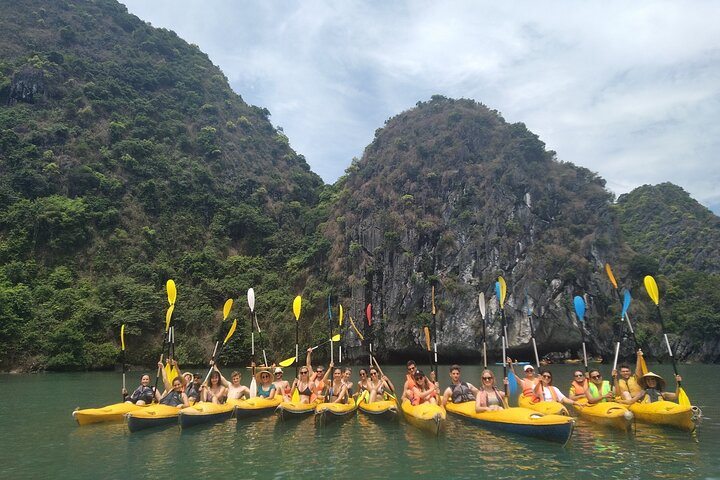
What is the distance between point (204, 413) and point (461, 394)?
18.8 feet

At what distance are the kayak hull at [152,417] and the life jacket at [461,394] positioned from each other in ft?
20.0

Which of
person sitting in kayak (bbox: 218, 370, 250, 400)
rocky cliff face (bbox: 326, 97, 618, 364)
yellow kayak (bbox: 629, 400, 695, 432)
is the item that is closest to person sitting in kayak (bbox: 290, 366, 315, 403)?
person sitting in kayak (bbox: 218, 370, 250, 400)

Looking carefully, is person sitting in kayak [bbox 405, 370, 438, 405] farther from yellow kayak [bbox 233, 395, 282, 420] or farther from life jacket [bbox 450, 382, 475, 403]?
yellow kayak [bbox 233, 395, 282, 420]

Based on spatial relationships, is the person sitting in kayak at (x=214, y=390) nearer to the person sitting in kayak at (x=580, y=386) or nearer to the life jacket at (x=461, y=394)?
the life jacket at (x=461, y=394)

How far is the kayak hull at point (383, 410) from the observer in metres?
10.4

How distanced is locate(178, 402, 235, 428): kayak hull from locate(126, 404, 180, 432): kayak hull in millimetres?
282

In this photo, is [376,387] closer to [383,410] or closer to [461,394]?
[383,410]

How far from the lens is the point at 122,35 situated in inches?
2383

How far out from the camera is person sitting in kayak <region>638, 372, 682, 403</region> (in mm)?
9396

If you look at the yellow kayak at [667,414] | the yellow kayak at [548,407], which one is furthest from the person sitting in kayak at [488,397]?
the yellow kayak at [667,414]

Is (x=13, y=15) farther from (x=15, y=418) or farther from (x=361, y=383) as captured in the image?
(x=361, y=383)

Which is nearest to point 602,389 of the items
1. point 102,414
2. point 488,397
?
point 488,397

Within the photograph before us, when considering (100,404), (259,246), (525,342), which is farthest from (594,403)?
(259,246)

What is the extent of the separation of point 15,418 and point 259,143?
50147mm
